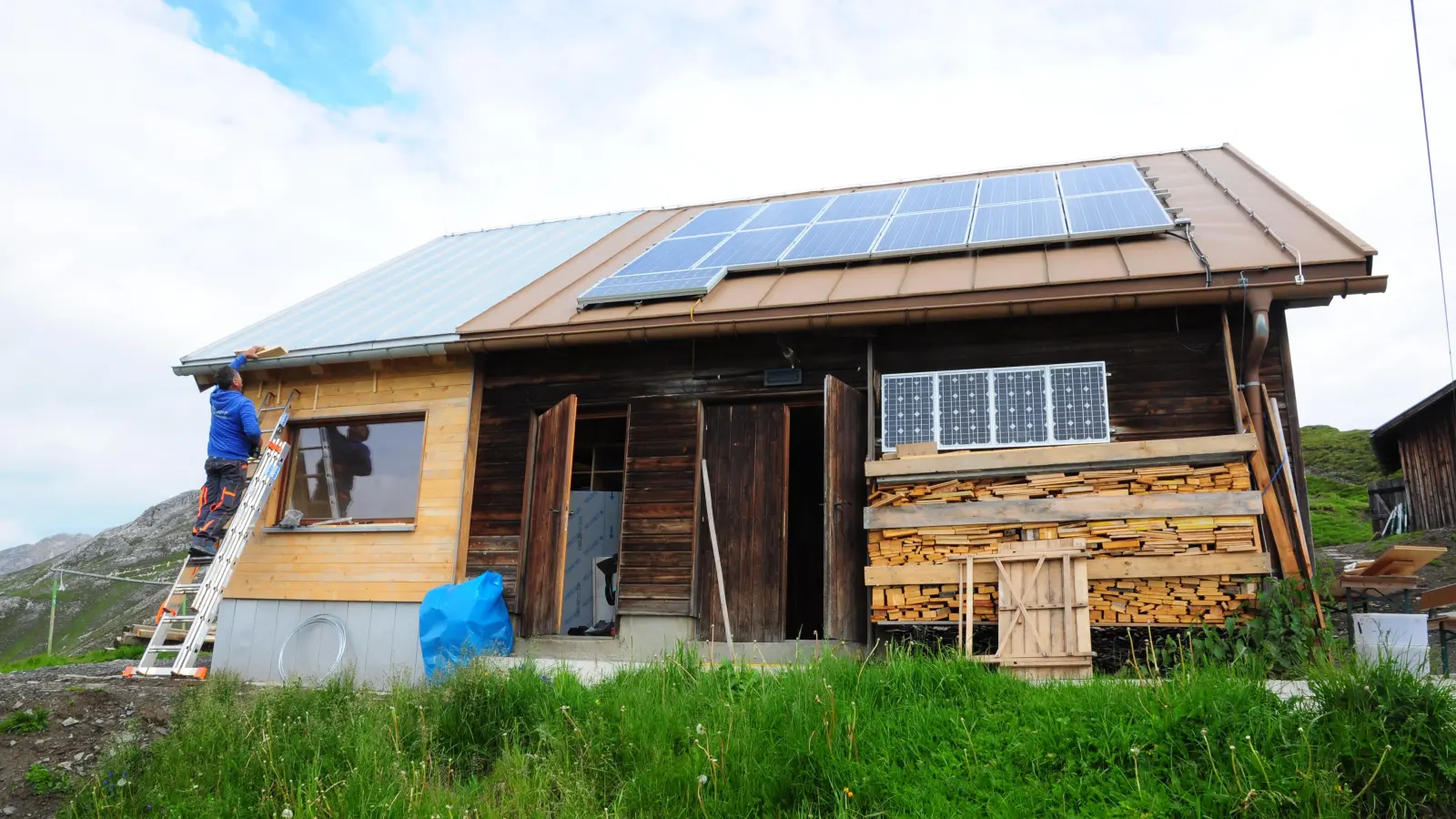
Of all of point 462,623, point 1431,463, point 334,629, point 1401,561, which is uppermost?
point 1431,463

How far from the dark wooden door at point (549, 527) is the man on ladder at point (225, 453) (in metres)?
3.05

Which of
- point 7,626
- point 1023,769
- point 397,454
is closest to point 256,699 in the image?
point 397,454

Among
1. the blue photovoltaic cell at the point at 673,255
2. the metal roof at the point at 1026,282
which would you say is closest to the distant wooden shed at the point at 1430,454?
the metal roof at the point at 1026,282

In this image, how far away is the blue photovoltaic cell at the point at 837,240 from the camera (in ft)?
33.7

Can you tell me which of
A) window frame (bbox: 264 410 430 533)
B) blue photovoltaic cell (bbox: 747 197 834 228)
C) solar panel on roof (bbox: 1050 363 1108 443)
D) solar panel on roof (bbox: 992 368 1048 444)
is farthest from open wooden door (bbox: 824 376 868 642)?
window frame (bbox: 264 410 430 533)

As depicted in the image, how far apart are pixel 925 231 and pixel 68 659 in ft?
41.3

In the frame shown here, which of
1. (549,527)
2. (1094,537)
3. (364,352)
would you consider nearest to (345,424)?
(364,352)

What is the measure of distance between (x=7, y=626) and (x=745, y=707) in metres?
34.7

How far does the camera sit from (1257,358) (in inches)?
321

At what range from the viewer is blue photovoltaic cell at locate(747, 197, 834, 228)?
39.9 ft

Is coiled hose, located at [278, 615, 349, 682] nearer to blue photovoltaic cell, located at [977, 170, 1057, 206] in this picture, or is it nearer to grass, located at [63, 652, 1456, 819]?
grass, located at [63, 652, 1456, 819]

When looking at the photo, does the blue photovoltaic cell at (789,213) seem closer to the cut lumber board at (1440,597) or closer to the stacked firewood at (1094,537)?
the stacked firewood at (1094,537)

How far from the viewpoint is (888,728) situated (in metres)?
5.63

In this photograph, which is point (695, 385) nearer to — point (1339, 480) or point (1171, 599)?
point (1171, 599)
